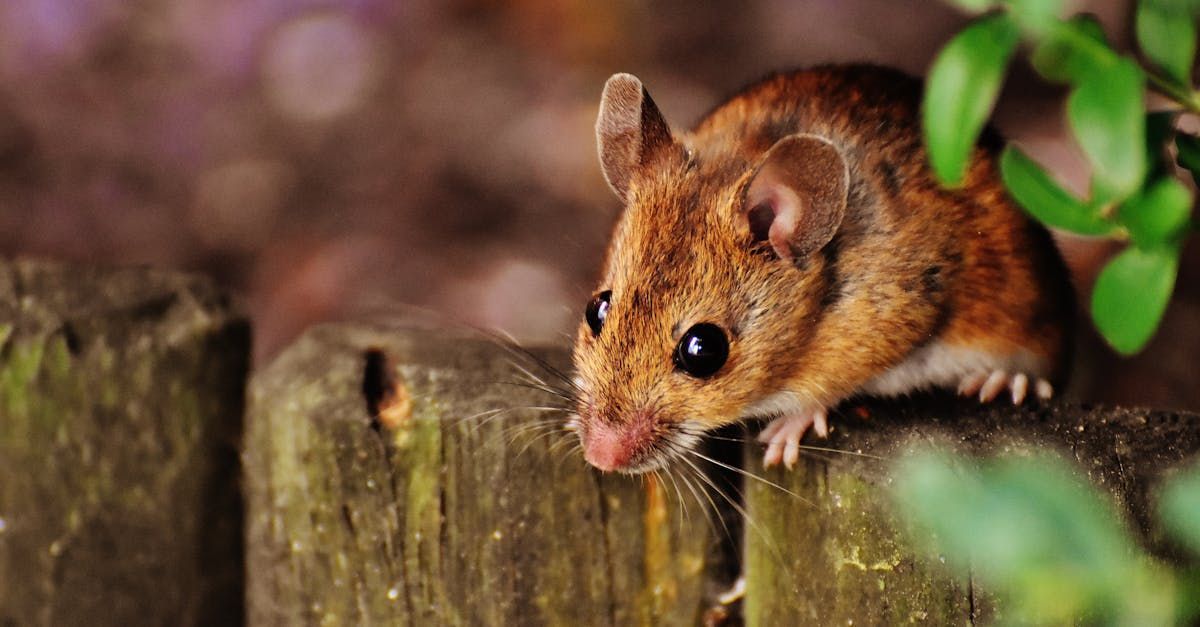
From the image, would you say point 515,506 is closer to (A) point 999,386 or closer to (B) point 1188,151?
(A) point 999,386

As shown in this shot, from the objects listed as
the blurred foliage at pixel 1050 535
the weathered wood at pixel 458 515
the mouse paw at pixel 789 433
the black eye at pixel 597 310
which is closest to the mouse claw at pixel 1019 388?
the mouse paw at pixel 789 433

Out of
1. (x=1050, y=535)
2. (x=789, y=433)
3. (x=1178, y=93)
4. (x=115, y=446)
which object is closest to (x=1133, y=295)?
(x=1178, y=93)

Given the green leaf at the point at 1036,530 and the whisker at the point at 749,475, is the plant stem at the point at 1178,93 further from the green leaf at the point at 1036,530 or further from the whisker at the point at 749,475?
the whisker at the point at 749,475

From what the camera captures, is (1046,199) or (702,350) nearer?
(1046,199)

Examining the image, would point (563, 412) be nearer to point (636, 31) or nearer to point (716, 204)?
point (716, 204)

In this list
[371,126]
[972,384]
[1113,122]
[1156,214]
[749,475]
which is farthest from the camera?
[371,126]
